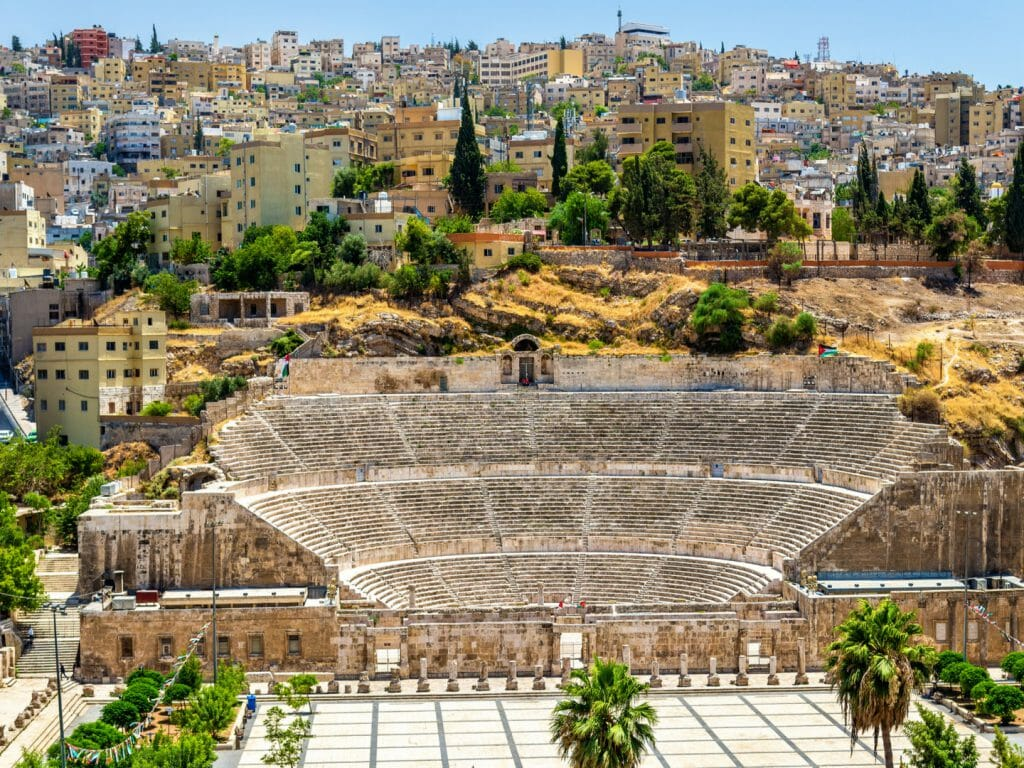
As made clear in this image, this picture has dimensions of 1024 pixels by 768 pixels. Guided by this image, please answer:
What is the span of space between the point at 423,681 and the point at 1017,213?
3902cm

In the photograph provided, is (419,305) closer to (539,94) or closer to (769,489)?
(769,489)

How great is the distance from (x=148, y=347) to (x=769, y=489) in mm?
25449

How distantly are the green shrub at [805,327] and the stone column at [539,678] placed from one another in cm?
2186

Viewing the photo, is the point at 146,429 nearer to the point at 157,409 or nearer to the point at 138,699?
the point at 157,409

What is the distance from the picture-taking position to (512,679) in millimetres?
42000

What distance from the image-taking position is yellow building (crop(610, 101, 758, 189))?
8150 cm

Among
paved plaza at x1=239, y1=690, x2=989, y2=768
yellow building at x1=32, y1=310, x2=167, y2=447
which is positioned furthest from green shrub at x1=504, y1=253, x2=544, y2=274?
paved plaza at x1=239, y1=690, x2=989, y2=768

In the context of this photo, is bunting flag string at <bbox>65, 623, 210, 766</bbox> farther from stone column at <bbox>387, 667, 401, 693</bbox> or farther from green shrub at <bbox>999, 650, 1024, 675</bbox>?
green shrub at <bbox>999, 650, 1024, 675</bbox>

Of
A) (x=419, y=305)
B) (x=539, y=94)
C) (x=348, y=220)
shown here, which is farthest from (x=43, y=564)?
(x=539, y=94)

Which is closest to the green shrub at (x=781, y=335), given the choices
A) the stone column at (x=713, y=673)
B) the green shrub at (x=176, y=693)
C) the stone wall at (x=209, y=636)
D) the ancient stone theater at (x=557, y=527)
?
the ancient stone theater at (x=557, y=527)

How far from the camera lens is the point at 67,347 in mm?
58594

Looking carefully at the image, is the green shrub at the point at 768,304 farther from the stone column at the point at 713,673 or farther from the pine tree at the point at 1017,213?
the stone column at the point at 713,673

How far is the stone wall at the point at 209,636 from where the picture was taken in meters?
43.1

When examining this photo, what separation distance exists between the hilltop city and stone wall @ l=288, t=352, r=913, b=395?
12 centimetres
